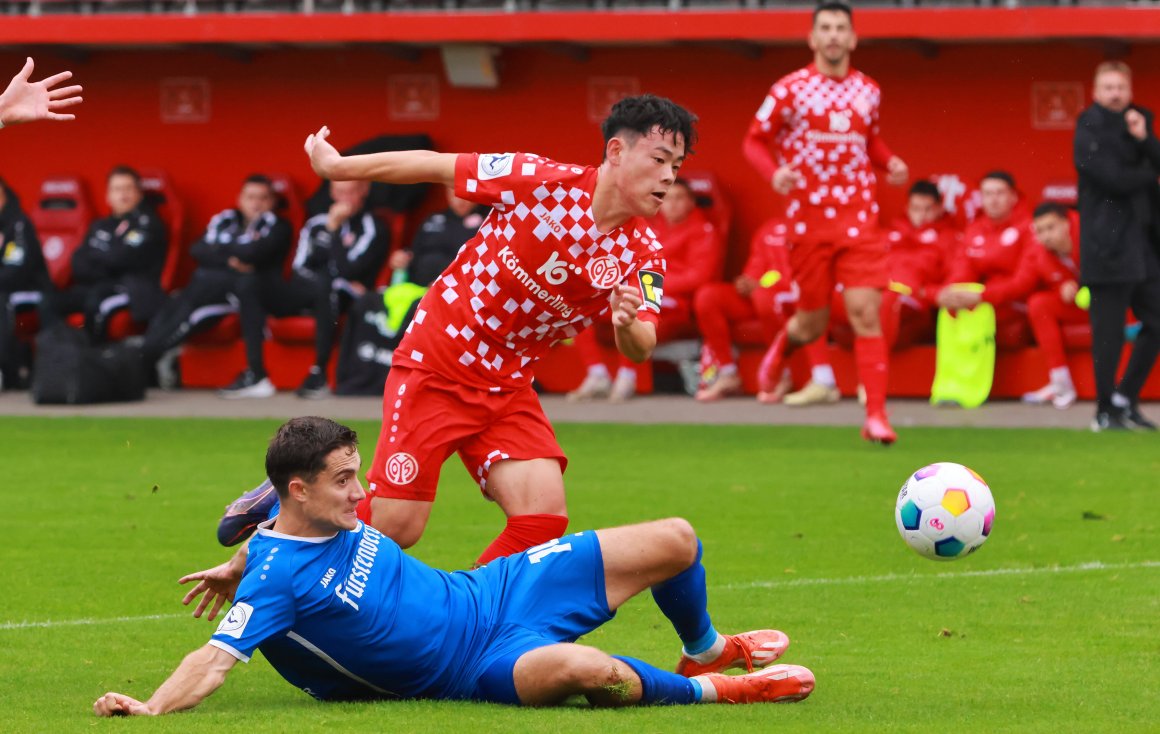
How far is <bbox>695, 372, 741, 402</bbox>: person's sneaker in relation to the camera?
1594cm

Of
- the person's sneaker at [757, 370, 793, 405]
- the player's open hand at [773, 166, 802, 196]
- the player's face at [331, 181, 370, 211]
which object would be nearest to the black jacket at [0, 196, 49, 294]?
the player's face at [331, 181, 370, 211]

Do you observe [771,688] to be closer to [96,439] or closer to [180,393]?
[96,439]

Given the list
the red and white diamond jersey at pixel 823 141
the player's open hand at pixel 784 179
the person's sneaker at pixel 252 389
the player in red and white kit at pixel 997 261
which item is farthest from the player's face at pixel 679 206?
the player's open hand at pixel 784 179

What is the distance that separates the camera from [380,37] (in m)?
17.1

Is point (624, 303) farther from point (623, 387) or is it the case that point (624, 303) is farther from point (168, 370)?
point (168, 370)

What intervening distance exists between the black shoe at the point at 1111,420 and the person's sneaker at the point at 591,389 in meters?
4.40

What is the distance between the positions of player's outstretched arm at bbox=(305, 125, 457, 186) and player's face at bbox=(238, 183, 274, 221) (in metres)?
10.7

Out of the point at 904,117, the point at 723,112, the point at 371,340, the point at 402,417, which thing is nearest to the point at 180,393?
the point at 371,340

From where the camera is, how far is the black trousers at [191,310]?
55.2 ft

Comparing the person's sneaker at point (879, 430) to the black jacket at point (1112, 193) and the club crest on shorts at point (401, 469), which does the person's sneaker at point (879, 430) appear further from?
the club crest on shorts at point (401, 469)

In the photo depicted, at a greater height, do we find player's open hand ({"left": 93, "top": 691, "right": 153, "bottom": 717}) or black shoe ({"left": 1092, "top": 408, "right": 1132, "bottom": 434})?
player's open hand ({"left": 93, "top": 691, "right": 153, "bottom": 717})

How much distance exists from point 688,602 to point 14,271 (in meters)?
12.5

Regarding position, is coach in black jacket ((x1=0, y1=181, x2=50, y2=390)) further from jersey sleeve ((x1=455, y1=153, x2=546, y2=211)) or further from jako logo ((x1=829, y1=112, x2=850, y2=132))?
jersey sleeve ((x1=455, y1=153, x2=546, y2=211))

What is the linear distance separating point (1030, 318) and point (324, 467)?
1067 cm
